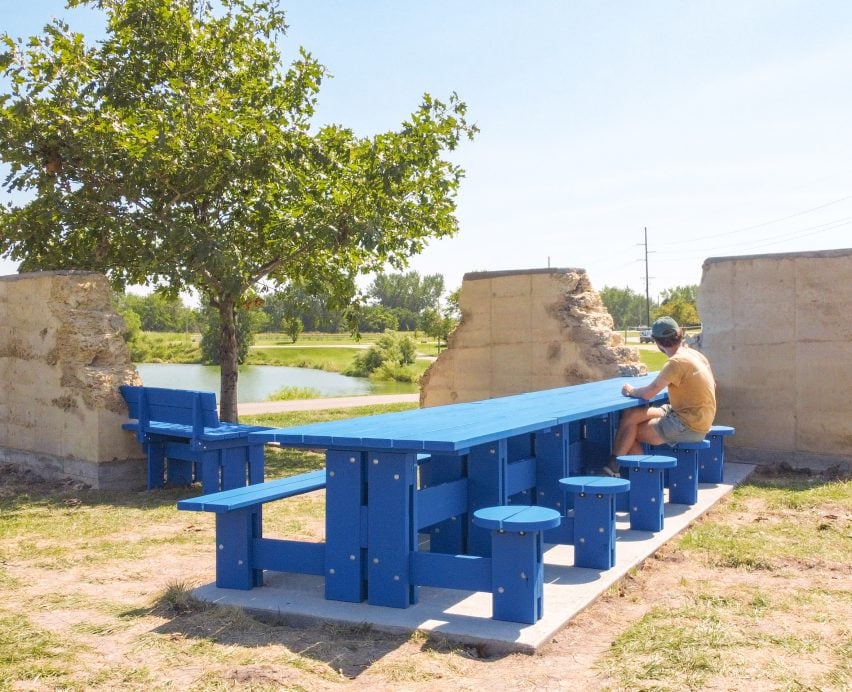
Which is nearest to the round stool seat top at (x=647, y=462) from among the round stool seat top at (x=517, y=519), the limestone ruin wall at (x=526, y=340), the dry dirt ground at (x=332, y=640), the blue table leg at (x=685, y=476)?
the dry dirt ground at (x=332, y=640)

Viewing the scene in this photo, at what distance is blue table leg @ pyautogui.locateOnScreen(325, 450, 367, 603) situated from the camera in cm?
485

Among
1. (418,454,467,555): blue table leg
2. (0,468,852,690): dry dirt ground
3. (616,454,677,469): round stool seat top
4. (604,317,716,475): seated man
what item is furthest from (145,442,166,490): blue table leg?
(616,454,677,469): round stool seat top

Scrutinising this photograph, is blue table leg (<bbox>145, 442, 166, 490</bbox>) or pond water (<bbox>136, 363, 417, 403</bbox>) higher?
blue table leg (<bbox>145, 442, 166, 490</bbox>)

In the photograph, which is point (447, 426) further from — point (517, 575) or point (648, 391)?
point (648, 391)

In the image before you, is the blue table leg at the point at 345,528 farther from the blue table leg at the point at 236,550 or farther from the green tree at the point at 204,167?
the green tree at the point at 204,167

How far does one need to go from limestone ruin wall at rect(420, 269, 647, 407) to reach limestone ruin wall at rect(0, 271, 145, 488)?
447 centimetres

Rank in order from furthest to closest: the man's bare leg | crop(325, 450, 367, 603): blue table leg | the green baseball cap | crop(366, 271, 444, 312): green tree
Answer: crop(366, 271, 444, 312): green tree → the man's bare leg → the green baseball cap → crop(325, 450, 367, 603): blue table leg

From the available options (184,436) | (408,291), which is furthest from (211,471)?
(408,291)

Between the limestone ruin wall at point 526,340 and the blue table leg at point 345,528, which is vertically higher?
the limestone ruin wall at point 526,340

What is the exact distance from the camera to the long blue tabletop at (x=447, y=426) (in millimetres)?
4504

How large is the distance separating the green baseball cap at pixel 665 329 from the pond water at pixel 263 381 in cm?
2035

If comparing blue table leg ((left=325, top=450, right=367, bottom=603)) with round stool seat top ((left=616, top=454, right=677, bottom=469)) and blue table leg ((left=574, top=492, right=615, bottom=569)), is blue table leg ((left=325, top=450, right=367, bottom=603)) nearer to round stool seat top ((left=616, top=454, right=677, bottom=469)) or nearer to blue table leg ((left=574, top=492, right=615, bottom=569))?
blue table leg ((left=574, top=492, right=615, bottom=569))

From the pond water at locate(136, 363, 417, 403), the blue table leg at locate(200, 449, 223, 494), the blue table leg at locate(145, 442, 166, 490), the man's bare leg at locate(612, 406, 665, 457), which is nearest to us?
the man's bare leg at locate(612, 406, 665, 457)

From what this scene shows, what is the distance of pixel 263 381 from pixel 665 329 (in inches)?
1238
